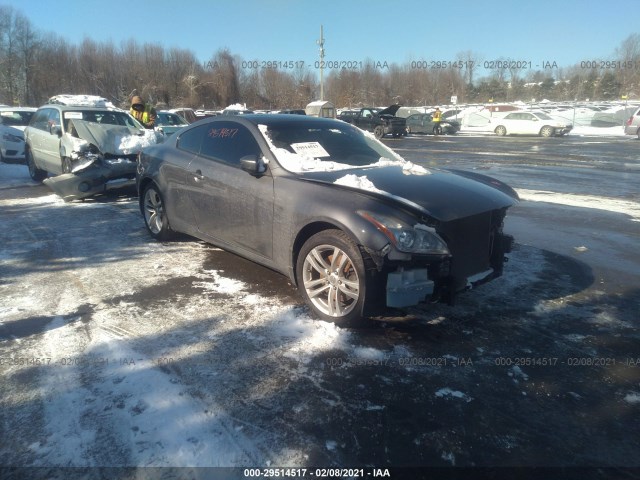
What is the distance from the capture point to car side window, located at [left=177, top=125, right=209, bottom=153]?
16.0 ft

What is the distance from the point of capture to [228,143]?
176 inches

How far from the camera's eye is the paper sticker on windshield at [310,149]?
414cm

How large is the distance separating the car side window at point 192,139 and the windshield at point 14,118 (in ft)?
39.2

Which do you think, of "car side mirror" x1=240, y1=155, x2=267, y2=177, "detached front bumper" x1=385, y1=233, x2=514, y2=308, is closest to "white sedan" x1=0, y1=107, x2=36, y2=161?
"car side mirror" x1=240, y1=155, x2=267, y2=177

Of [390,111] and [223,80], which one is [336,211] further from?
[223,80]

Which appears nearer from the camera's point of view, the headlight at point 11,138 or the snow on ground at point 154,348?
the snow on ground at point 154,348

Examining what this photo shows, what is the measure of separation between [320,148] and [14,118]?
46.5 feet

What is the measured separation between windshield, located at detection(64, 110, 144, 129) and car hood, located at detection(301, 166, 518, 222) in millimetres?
7190

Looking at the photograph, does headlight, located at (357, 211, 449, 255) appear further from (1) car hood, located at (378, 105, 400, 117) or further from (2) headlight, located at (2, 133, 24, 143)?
(1) car hood, located at (378, 105, 400, 117)

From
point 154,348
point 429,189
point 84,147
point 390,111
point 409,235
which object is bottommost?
point 154,348

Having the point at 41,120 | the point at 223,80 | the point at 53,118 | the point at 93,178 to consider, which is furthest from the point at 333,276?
the point at 223,80

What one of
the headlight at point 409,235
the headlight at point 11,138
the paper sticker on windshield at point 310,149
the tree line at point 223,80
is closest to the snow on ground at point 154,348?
the headlight at point 409,235

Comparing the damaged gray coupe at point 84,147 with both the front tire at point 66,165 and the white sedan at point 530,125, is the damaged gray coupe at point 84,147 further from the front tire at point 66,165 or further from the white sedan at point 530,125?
the white sedan at point 530,125

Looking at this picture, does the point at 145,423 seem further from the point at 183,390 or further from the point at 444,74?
the point at 444,74
